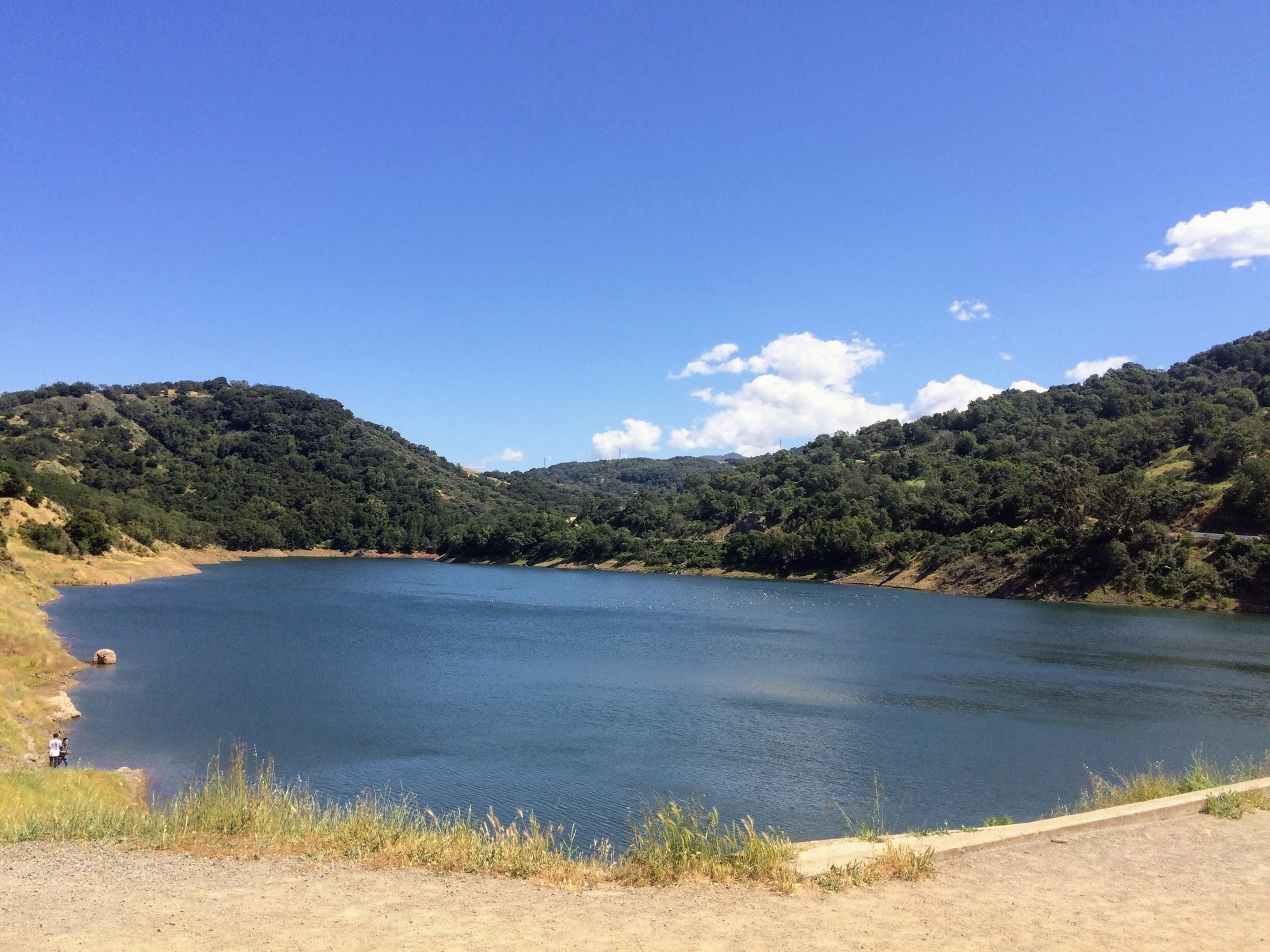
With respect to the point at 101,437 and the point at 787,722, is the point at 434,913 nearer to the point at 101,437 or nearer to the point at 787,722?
the point at 787,722

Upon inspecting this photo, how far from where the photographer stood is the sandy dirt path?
778cm

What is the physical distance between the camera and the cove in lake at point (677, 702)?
21.5m

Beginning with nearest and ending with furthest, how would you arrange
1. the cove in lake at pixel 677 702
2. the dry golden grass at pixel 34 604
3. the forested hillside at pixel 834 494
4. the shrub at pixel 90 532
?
the cove in lake at pixel 677 702
the dry golden grass at pixel 34 604
the forested hillside at pixel 834 494
the shrub at pixel 90 532

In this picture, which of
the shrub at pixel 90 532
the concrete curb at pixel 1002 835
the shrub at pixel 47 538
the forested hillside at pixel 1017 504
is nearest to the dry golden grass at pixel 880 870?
the concrete curb at pixel 1002 835

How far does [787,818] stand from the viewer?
1859 centimetres

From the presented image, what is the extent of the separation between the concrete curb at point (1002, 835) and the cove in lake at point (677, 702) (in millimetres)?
5905

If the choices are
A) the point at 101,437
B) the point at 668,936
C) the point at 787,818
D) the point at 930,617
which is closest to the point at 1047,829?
the point at 668,936

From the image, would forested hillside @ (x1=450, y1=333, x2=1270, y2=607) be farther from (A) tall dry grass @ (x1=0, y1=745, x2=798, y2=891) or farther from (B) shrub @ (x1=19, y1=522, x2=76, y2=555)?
(B) shrub @ (x1=19, y1=522, x2=76, y2=555)

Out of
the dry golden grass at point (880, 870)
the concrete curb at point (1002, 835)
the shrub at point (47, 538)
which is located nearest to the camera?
the dry golden grass at point (880, 870)

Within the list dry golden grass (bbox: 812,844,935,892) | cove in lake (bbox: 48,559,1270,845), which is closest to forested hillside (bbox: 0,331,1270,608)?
cove in lake (bbox: 48,559,1270,845)

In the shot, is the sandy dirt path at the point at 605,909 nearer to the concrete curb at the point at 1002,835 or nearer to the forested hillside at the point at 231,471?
the concrete curb at the point at 1002,835

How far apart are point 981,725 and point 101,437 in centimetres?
16299

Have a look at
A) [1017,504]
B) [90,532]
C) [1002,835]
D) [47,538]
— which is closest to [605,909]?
[1002,835]

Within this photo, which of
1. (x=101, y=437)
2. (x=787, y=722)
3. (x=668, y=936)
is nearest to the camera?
(x=668, y=936)
